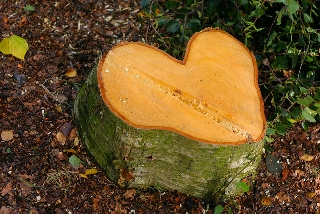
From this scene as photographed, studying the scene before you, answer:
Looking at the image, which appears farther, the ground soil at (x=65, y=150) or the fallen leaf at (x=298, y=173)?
the fallen leaf at (x=298, y=173)

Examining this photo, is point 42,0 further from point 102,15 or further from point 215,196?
point 215,196

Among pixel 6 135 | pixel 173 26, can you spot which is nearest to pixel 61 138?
pixel 6 135

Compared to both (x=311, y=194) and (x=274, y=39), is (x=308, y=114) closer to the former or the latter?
(x=311, y=194)

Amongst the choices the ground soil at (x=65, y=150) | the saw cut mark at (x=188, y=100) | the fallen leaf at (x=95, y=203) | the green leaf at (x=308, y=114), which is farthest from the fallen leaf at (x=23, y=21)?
the green leaf at (x=308, y=114)

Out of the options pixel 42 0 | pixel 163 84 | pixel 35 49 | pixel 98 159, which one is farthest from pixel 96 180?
pixel 42 0

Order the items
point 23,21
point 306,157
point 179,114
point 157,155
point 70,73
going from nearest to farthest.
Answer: point 179,114 < point 157,155 < point 306,157 < point 70,73 < point 23,21

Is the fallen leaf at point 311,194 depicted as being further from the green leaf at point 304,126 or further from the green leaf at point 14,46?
the green leaf at point 14,46
